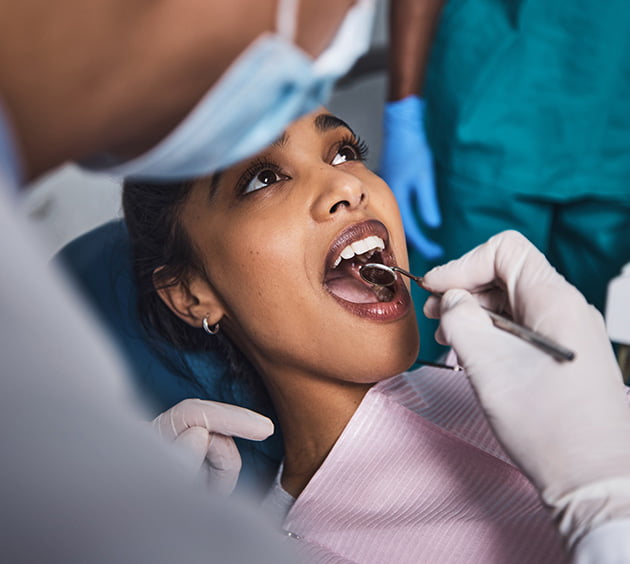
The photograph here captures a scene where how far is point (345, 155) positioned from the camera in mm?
1047

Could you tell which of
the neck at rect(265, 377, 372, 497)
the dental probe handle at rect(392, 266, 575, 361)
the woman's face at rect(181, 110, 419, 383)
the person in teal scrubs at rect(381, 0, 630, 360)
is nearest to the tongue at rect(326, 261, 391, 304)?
the woman's face at rect(181, 110, 419, 383)

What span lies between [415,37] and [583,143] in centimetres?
46

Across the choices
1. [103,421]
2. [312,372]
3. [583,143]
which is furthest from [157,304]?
[583,143]

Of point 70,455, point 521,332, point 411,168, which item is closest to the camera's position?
point 70,455

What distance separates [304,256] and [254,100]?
38 centimetres

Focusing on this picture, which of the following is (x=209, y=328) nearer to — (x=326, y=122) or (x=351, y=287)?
(x=351, y=287)

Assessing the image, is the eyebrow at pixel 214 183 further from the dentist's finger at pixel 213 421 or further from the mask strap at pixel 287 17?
the mask strap at pixel 287 17

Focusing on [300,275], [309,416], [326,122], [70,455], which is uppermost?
[70,455]

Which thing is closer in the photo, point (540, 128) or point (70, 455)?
point (70, 455)

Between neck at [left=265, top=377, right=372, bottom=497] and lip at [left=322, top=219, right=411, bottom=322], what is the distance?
0.13 meters

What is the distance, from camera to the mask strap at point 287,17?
0.55 metres

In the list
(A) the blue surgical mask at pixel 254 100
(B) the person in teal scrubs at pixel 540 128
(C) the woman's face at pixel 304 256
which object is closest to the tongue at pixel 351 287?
(C) the woman's face at pixel 304 256

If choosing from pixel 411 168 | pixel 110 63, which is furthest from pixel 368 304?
pixel 411 168

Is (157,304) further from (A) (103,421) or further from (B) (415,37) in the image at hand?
(B) (415,37)
